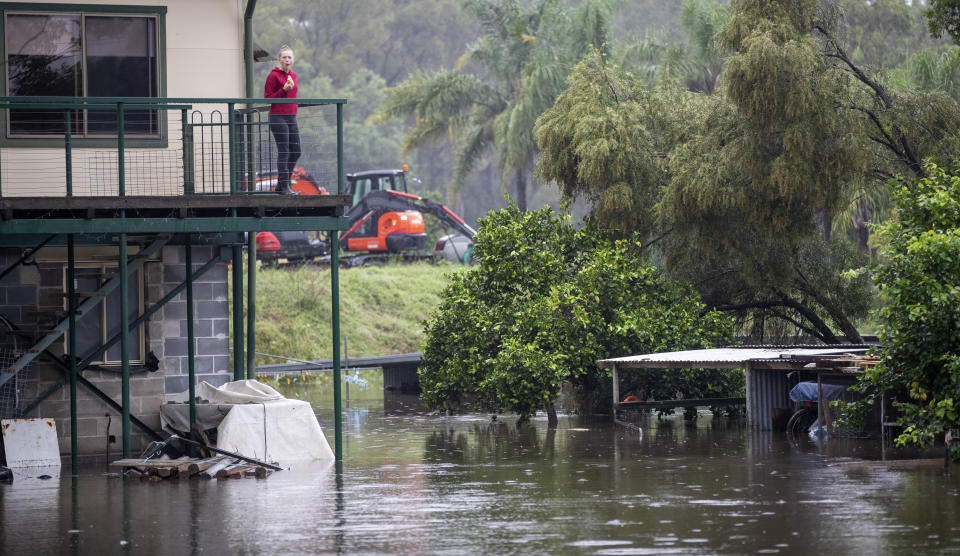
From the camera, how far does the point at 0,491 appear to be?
16312 mm

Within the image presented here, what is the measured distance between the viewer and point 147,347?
19750mm

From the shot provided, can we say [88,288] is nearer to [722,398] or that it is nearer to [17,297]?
[17,297]

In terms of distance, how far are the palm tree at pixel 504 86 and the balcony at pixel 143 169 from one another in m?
32.7

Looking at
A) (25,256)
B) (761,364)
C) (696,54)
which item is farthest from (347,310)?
(25,256)

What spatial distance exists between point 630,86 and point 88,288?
1422 cm

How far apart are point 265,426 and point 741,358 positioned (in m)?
8.39

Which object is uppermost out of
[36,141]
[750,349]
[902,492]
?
[36,141]

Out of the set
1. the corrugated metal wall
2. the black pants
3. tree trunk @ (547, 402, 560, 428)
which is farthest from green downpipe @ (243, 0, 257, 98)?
the corrugated metal wall

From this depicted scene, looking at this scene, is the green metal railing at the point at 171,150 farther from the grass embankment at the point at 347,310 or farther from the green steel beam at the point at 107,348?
the grass embankment at the point at 347,310

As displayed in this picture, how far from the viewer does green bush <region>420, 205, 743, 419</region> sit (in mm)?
26500

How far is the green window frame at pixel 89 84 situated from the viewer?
62.4ft

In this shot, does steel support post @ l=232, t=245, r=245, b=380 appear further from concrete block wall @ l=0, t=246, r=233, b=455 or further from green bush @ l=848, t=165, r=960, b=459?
green bush @ l=848, t=165, r=960, b=459

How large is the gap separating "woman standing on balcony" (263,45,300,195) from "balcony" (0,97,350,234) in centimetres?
18

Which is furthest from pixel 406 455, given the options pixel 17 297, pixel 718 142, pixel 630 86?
pixel 630 86
